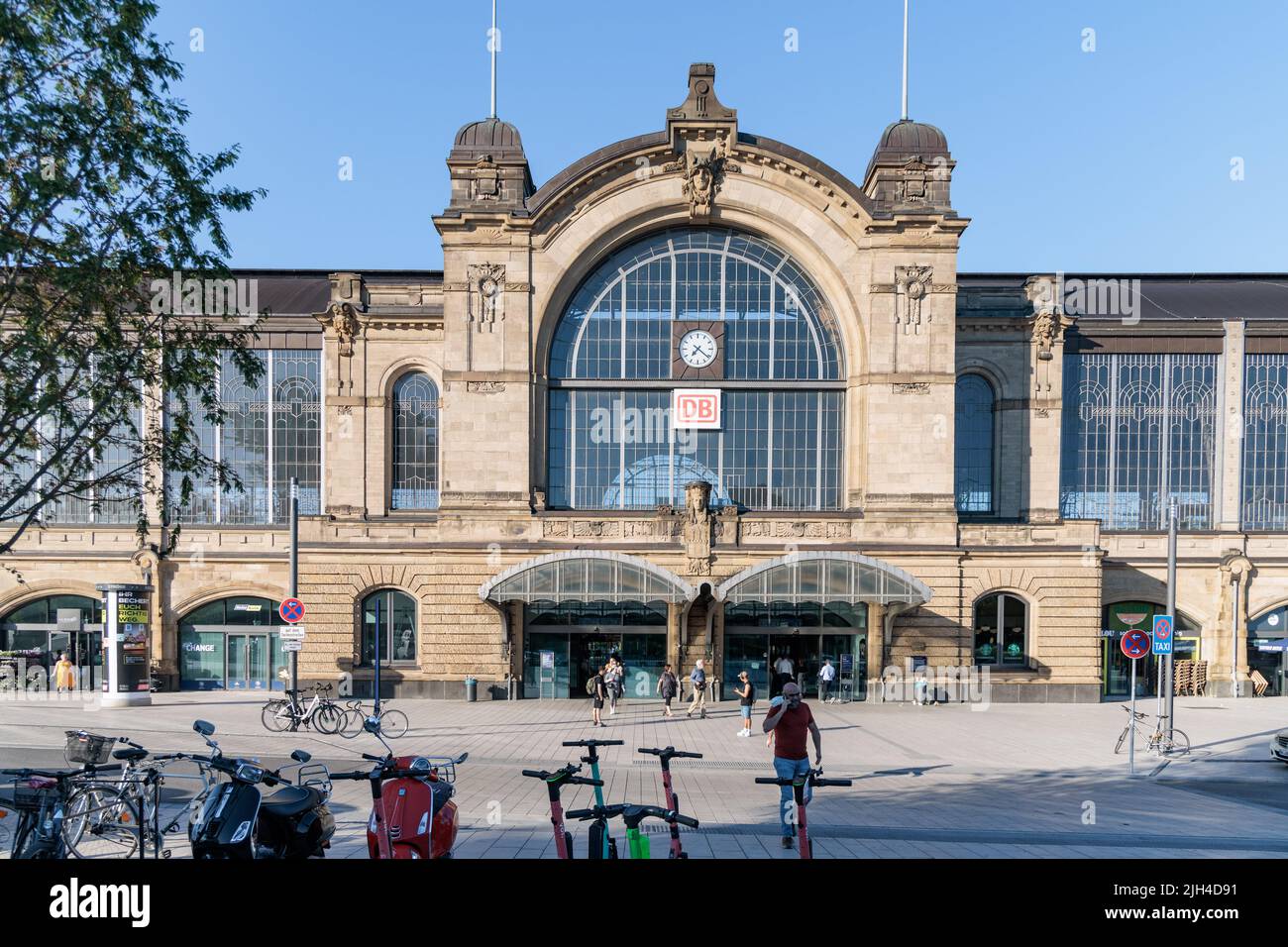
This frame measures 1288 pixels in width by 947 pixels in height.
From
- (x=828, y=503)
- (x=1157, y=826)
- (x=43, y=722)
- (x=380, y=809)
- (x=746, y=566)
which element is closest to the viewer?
(x=380, y=809)

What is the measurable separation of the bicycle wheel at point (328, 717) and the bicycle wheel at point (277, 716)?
74cm

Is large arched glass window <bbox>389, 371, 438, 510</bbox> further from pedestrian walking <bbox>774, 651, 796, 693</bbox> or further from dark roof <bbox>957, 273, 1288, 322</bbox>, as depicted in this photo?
dark roof <bbox>957, 273, 1288, 322</bbox>

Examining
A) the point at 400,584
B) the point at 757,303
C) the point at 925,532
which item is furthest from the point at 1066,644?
the point at 400,584

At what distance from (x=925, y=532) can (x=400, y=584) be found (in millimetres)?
18603

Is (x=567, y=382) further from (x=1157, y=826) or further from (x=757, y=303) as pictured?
(x=1157, y=826)

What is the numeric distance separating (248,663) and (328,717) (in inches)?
496

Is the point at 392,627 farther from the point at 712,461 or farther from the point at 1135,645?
the point at 1135,645

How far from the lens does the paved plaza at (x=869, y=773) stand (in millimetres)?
10469

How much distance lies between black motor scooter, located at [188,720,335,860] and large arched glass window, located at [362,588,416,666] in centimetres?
2094

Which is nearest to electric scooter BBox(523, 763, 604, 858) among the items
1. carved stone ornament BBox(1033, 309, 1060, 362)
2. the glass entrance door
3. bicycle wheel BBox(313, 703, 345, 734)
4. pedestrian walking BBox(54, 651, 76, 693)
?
bicycle wheel BBox(313, 703, 345, 734)

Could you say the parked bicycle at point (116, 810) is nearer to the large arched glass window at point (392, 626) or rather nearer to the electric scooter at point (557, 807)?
the electric scooter at point (557, 807)

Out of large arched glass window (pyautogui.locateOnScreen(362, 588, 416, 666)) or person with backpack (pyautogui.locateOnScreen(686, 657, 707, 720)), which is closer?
person with backpack (pyautogui.locateOnScreen(686, 657, 707, 720))

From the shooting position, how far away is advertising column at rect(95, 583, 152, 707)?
24.2 meters

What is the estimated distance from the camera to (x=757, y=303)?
29297 millimetres
